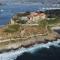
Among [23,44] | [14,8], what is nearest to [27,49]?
[23,44]

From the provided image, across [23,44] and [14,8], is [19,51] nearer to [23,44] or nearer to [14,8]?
[23,44]

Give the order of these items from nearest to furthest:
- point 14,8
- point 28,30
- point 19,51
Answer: point 19,51 < point 28,30 < point 14,8

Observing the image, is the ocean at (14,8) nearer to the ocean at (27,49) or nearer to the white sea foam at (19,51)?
the ocean at (27,49)

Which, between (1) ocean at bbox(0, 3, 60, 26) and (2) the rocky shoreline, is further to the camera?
(1) ocean at bbox(0, 3, 60, 26)

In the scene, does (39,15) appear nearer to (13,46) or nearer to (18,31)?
(18,31)

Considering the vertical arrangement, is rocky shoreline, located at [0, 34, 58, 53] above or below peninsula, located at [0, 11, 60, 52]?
below

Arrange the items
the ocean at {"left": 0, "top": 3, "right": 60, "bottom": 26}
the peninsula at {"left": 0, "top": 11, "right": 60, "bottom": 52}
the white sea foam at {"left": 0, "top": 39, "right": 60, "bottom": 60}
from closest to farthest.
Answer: the white sea foam at {"left": 0, "top": 39, "right": 60, "bottom": 60} < the peninsula at {"left": 0, "top": 11, "right": 60, "bottom": 52} < the ocean at {"left": 0, "top": 3, "right": 60, "bottom": 26}

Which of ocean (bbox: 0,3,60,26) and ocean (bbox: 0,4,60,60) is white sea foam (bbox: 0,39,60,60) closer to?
ocean (bbox: 0,4,60,60)

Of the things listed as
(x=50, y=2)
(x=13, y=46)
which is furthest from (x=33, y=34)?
(x=50, y=2)

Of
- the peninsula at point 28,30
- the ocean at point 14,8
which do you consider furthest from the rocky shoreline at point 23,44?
the ocean at point 14,8

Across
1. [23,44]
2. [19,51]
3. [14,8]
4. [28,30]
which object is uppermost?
[14,8]

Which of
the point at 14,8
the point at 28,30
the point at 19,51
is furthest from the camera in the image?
the point at 14,8

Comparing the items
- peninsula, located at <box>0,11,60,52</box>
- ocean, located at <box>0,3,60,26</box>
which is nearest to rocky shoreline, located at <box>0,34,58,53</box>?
peninsula, located at <box>0,11,60,52</box>
